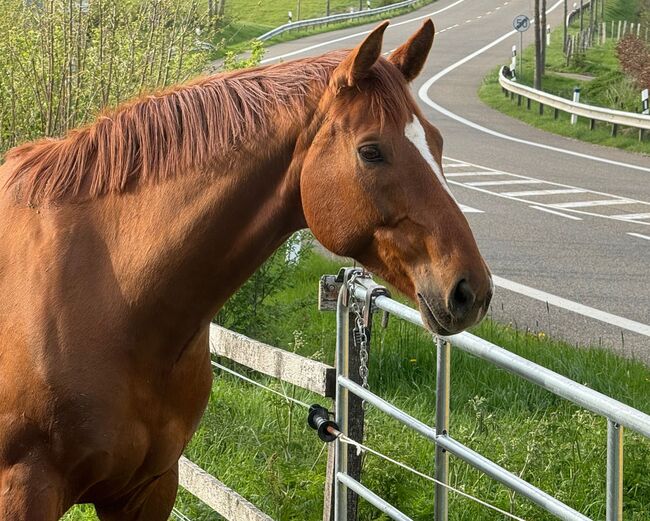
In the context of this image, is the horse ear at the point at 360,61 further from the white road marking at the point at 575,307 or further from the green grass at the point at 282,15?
the green grass at the point at 282,15

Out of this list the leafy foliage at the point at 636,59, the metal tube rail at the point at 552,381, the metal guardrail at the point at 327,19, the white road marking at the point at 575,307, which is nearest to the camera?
the metal tube rail at the point at 552,381

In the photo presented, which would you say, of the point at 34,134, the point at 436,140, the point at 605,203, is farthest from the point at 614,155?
the point at 436,140

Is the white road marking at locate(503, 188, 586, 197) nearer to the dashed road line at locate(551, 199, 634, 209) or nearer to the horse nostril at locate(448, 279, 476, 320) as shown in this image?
the dashed road line at locate(551, 199, 634, 209)

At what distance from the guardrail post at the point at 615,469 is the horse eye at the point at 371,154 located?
1021 mm

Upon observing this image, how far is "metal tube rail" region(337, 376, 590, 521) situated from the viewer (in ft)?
9.67

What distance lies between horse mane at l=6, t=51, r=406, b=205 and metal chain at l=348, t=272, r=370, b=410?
A: 1141 millimetres

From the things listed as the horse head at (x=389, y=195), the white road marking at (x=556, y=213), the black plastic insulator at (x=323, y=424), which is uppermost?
the horse head at (x=389, y=195)

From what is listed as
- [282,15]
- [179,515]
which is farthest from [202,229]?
[282,15]

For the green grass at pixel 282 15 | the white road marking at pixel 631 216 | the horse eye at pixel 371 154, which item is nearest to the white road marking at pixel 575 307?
the white road marking at pixel 631 216

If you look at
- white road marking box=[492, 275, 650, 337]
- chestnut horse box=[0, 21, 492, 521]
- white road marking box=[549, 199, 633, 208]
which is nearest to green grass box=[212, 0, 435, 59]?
white road marking box=[549, 199, 633, 208]

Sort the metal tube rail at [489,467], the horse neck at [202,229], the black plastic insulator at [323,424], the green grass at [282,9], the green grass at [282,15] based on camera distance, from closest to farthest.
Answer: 1. the metal tube rail at [489,467]
2. the horse neck at [202,229]
3. the black plastic insulator at [323,424]
4. the green grass at [282,15]
5. the green grass at [282,9]

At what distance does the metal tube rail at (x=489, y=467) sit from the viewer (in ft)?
9.67

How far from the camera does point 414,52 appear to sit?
11.0 ft

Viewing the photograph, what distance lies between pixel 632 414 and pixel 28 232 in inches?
78.9
